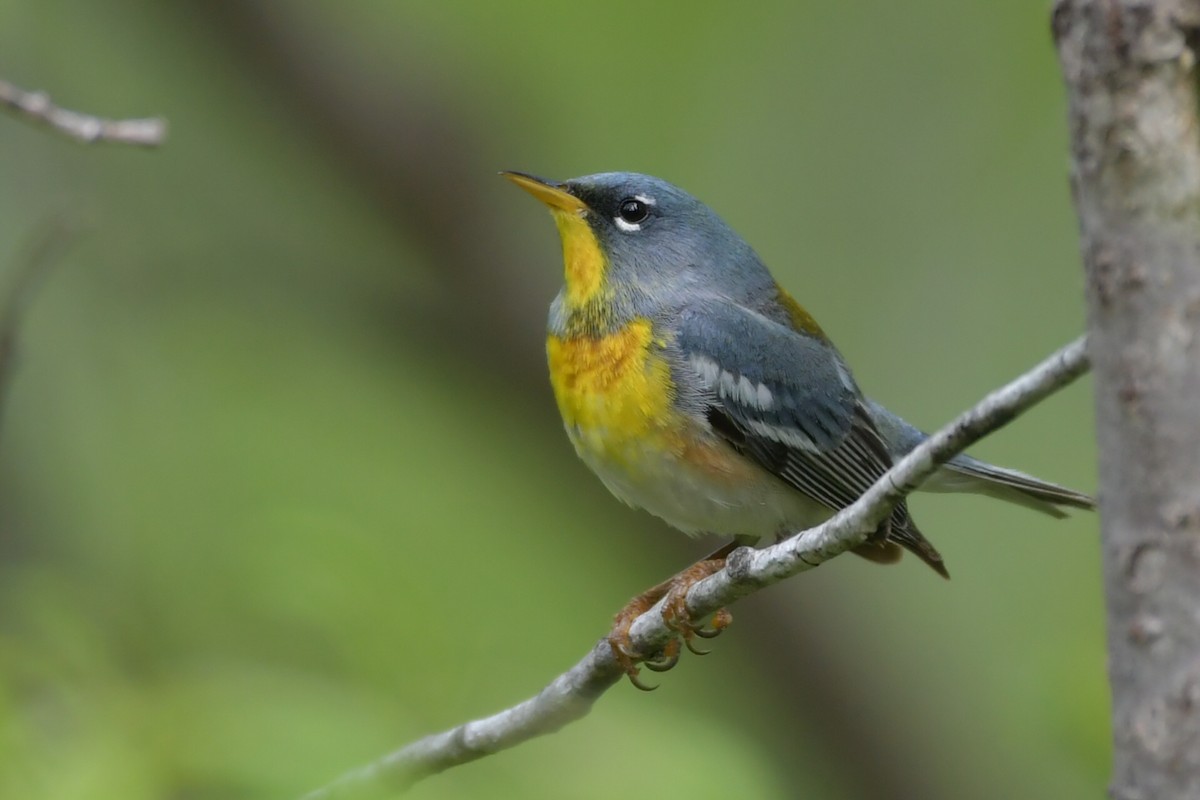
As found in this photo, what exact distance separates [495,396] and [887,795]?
2482 millimetres

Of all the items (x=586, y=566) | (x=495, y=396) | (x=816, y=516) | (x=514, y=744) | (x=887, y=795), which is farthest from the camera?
(x=586, y=566)

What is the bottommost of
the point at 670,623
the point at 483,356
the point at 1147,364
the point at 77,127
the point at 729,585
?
the point at 483,356

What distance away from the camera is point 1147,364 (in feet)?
4.70

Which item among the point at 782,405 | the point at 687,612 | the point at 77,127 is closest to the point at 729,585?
the point at 687,612

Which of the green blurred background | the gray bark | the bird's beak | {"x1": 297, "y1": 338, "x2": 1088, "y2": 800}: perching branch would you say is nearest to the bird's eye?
the bird's beak

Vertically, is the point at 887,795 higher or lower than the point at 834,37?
lower

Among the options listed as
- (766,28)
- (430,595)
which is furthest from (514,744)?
(766,28)

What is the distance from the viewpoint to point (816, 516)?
4324 millimetres

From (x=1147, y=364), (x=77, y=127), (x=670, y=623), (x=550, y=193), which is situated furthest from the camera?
(x=550, y=193)

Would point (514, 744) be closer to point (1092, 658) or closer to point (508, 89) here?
point (1092, 658)

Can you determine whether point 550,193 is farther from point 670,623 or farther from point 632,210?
point 670,623

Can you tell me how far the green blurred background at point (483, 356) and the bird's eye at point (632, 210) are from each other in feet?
4.61

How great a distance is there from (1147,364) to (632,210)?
3.39 metres

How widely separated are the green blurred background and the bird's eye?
140 centimetres
